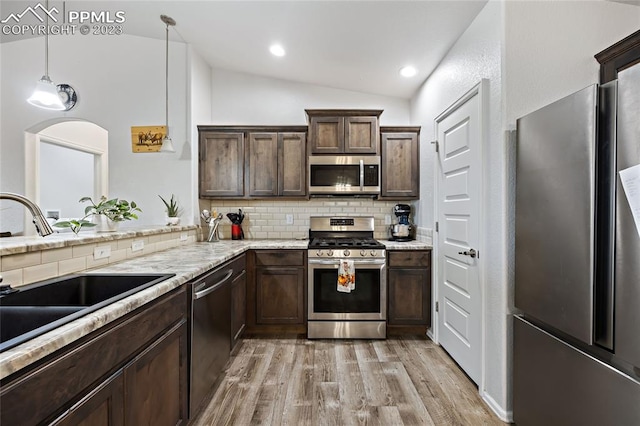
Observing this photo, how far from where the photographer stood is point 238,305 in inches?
107

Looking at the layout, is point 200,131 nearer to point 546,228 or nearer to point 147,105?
point 147,105

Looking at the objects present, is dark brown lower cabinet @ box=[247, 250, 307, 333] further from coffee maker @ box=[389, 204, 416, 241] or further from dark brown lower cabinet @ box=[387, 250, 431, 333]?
coffee maker @ box=[389, 204, 416, 241]

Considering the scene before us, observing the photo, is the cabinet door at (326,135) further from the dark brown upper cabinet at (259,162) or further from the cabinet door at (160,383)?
the cabinet door at (160,383)

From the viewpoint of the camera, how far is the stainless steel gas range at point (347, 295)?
2979 mm

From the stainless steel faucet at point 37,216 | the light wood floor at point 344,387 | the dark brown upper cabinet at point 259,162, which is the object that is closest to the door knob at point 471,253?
the light wood floor at point 344,387

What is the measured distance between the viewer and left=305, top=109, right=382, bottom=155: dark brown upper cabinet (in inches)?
131

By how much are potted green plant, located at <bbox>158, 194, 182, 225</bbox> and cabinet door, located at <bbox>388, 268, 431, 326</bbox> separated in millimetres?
2266

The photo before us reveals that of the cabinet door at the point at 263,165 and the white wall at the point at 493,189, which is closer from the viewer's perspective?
the white wall at the point at 493,189

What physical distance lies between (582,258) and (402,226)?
7.35 feet

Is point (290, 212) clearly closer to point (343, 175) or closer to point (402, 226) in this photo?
point (343, 175)

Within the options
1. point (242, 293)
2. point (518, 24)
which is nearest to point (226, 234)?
point (242, 293)

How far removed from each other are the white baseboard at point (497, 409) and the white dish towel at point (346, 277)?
131 centimetres

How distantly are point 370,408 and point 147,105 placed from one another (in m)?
3.46

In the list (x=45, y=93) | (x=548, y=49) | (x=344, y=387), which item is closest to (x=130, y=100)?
(x=45, y=93)
